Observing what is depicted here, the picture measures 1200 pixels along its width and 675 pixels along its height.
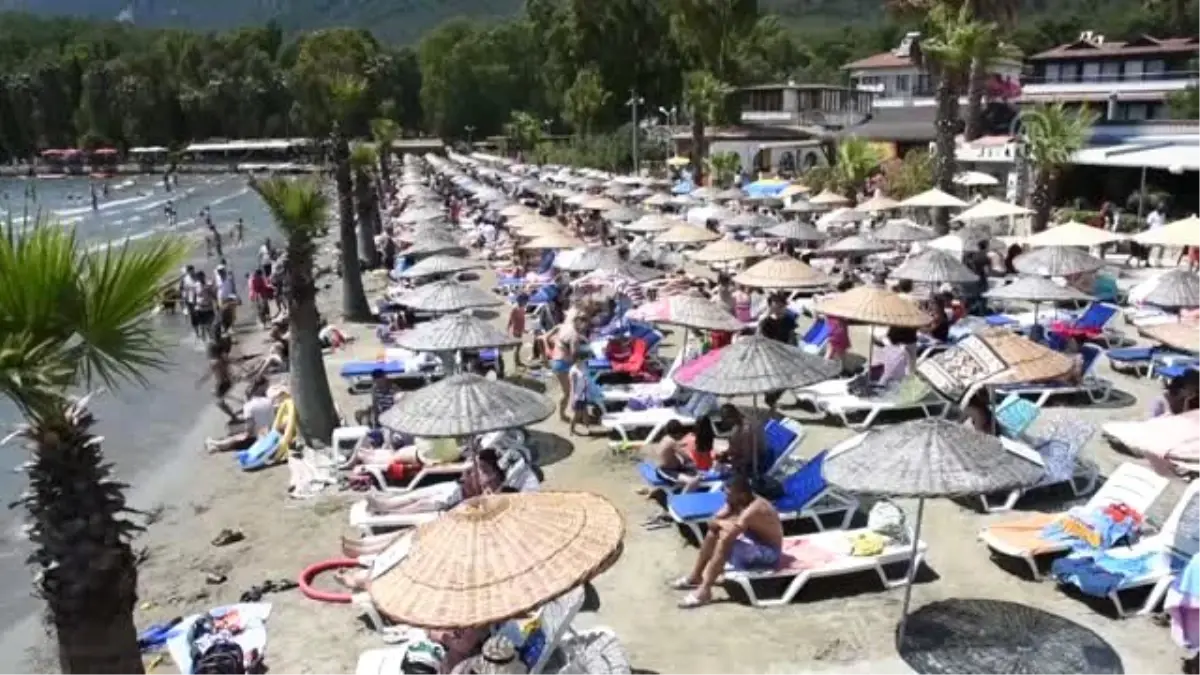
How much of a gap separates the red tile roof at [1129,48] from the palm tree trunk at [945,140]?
94.8ft

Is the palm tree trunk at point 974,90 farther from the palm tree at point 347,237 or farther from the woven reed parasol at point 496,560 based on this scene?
the woven reed parasol at point 496,560

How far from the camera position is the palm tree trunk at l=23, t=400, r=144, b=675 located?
5.19m

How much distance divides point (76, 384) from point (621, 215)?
2310 cm

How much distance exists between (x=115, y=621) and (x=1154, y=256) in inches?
1017

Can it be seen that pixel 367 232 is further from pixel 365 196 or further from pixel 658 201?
pixel 658 201

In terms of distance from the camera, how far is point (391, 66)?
117 meters

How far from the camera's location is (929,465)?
6.89 m

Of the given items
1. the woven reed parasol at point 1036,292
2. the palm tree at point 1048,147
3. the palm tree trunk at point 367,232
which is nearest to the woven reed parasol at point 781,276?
the woven reed parasol at point 1036,292

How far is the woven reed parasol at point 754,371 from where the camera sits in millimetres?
9703

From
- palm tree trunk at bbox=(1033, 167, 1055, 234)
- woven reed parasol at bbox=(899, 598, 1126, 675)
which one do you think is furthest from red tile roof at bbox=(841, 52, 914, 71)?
woven reed parasol at bbox=(899, 598, 1126, 675)

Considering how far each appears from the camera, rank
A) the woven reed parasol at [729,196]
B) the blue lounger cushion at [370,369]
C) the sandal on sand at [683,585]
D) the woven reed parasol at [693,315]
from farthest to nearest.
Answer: the woven reed parasol at [729,196] → the blue lounger cushion at [370,369] → the woven reed parasol at [693,315] → the sandal on sand at [683,585]

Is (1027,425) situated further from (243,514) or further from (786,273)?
(243,514)

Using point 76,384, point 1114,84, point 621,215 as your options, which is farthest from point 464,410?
point 1114,84

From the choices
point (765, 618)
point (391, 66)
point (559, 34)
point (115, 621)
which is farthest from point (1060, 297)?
point (391, 66)
